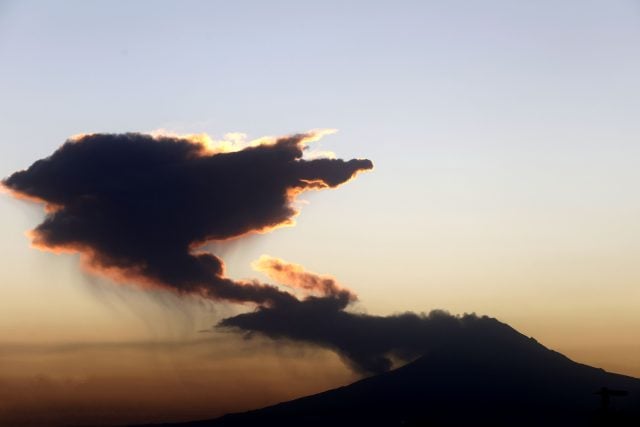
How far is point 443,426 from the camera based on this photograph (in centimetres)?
7762

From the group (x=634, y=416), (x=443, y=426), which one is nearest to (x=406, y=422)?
(x=443, y=426)

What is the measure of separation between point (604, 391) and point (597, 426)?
23.1 feet

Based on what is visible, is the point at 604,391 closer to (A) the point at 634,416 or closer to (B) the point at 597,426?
(B) the point at 597,426

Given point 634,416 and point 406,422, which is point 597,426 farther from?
point 406,422

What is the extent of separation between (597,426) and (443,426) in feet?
39.5

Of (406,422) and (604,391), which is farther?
(406,422)

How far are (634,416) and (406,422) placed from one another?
20.6 meters

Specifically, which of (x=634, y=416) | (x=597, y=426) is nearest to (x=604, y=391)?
(x=597, y=426)

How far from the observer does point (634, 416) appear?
82.2 metres

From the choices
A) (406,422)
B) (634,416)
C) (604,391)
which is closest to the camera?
(604,391)

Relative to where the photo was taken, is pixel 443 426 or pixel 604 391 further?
pixel 443 426

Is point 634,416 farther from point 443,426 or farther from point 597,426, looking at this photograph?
point 443,426

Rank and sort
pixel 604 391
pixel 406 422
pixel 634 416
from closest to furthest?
pixel 604 391 → pixel 406 422 → pixel 634 416

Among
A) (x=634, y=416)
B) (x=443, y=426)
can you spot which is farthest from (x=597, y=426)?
(x=443, y=426)
